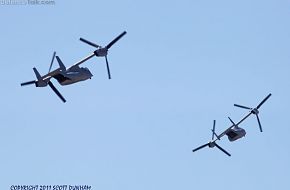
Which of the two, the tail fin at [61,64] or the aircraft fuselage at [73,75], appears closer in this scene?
the tail fin at [61,64]

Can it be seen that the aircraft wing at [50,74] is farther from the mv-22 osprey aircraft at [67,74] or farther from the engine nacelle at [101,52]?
the engine nacelle at [101,52]

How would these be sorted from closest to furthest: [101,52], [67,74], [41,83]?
[67,74]
[41,83]
[101,52]

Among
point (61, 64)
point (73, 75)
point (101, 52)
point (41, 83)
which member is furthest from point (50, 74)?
point (101, 52)

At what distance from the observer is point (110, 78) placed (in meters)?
147

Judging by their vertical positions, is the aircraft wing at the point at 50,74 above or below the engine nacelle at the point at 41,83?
above

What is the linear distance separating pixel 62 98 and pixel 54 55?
29.0ft

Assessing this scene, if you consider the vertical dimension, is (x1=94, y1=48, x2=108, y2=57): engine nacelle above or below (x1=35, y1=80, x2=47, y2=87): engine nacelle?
above

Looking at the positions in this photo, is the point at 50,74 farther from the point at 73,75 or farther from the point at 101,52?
the point at 101,52

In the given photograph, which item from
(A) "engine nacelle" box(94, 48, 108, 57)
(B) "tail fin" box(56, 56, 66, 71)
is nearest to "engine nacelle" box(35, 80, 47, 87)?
→ (B) "tail fin" box(56, 56, 66, 71)

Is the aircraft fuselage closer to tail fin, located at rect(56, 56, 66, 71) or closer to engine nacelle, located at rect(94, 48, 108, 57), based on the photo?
tail fin, located at rect(56, 56, 66, 71)

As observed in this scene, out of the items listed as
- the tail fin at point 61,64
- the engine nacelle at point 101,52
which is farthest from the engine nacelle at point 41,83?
the engine nacelle at point 101,52

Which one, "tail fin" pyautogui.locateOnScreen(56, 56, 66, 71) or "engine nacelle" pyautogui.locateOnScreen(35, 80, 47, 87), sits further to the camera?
"engine nacelle" pyautogui.locateOnScreen(35, 80, 47, 87)

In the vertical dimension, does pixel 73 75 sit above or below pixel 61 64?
below

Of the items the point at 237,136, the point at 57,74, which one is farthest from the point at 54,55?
the point at 237,136
